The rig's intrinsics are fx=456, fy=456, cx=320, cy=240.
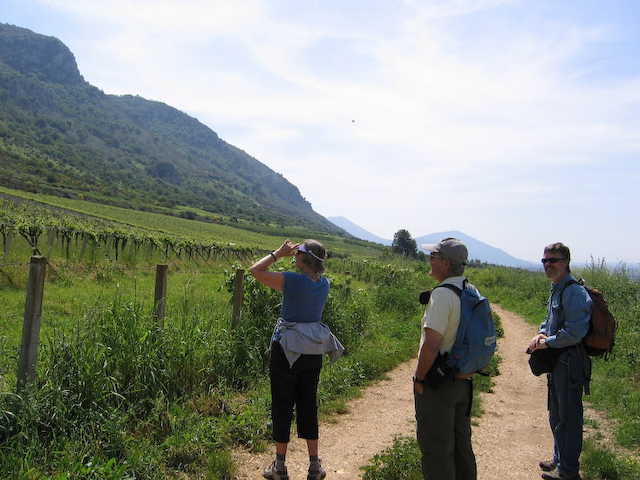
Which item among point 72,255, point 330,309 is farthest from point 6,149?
point 330,309

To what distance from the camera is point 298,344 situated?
3.56 m

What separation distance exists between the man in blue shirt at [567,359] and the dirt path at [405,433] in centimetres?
52

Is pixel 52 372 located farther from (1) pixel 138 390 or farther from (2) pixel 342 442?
(2) pixel 342 442

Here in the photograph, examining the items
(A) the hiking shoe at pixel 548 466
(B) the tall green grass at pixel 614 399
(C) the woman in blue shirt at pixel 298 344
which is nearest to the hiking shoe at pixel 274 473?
(C) the woman in blue shirt at pixel 298 344

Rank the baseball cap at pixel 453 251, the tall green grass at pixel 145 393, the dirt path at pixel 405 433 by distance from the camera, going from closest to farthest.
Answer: the baseball cap at pixel 453 251
the tall green grass at pixel 145 393
the dirt path at pixel 405 433

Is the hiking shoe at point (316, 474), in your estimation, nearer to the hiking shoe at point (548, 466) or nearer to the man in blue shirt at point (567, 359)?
the man in blue shirt at point (567, 359)

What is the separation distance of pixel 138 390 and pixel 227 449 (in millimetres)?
1002

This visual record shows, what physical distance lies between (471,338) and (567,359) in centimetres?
157

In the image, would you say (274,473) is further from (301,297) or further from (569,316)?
(569,316)

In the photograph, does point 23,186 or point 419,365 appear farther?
point 23,186

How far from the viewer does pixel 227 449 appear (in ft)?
13.8

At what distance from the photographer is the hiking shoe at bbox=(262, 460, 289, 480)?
3.73m

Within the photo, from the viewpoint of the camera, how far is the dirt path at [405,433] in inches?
166

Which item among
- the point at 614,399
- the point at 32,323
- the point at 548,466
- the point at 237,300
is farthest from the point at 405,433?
the point at 32,323
